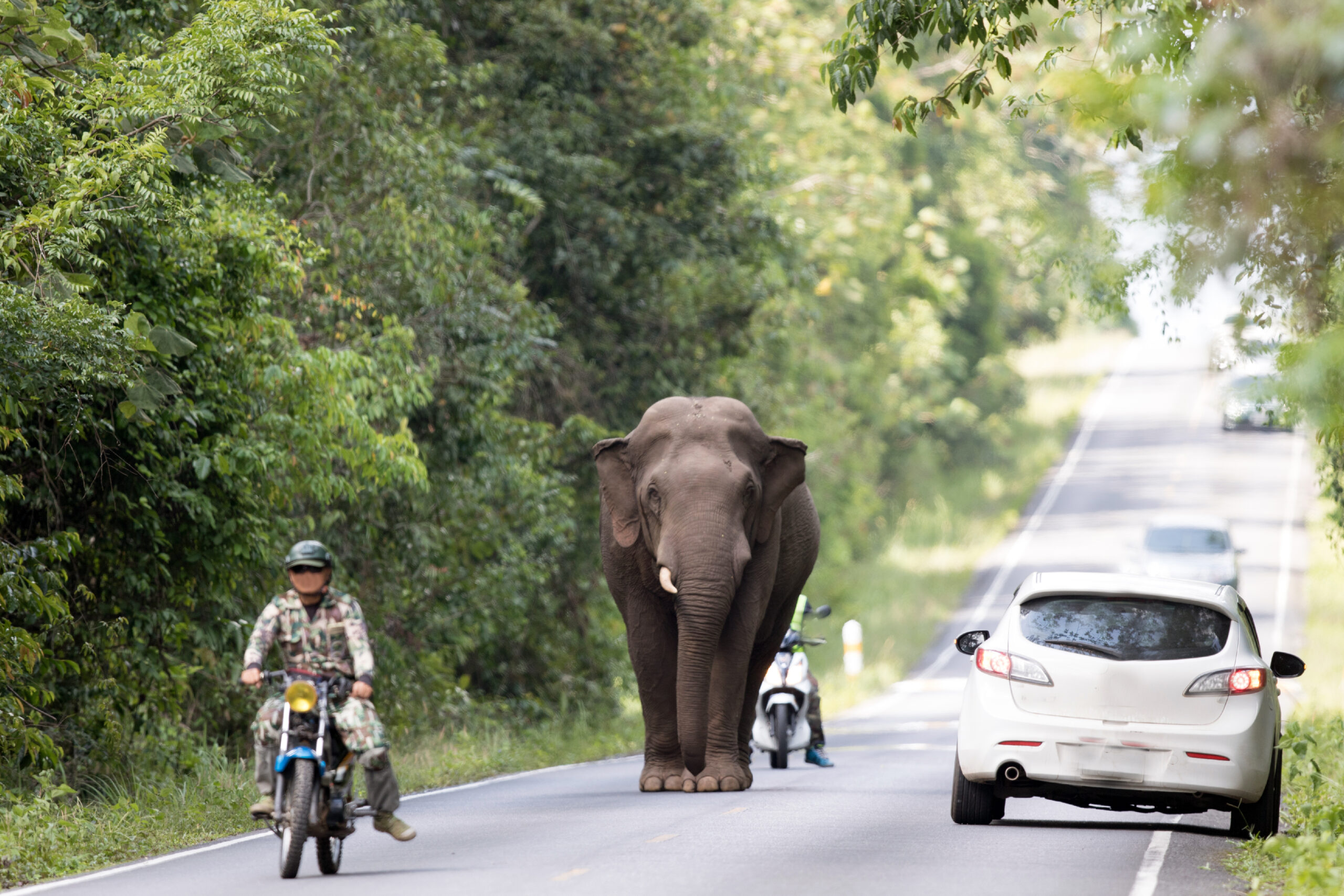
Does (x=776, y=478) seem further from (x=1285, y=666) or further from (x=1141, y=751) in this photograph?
(x=1141, y=751)

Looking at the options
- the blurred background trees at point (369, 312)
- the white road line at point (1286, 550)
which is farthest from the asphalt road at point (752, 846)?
the white road line at point (1286, 550)

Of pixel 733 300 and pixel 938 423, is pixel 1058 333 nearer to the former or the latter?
pixel 938 423

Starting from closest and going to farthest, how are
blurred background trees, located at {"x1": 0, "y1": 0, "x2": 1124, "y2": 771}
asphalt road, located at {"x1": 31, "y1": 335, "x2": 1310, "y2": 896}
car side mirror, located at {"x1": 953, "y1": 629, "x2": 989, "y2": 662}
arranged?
asphalt road, located at {"x1": 31, "y1": 335, "x2": 1310, "y2": 896}, car side mirror, located at {"x1": 953, "y1": 629, "x2": 989, "y2": 662}, blurred background trees, located at {"x1": 0, "y1": 0, "x2": 1124, "y2": 771}

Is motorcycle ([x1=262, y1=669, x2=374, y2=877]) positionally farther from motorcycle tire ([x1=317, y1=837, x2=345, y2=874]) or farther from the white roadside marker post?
the white roadside marker post

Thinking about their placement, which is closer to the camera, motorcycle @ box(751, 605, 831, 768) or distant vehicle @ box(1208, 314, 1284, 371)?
distant vehicle @ box(1208, 314, 1284, 371)

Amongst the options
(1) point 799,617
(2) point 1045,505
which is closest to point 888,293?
(2) point 1045,505

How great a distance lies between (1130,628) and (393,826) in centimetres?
472

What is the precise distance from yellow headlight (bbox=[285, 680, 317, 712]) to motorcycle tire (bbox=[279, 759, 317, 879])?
275 mm

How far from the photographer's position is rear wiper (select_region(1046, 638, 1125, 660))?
477 inches

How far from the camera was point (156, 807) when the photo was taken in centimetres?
1395

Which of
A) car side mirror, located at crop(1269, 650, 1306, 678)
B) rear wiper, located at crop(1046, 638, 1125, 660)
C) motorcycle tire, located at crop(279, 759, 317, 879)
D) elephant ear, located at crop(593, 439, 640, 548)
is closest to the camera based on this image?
motorcycle tire, located at crop(279, 759, 317, 879)

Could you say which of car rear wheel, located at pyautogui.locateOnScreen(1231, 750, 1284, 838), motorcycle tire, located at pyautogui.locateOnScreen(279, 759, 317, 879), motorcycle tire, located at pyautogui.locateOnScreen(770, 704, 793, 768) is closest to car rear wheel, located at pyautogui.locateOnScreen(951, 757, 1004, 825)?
car rear wheel, located at pyautogui.locateOnScreen(1231, 750, 1284, 838)

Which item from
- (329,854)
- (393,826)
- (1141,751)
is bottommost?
(329,854)

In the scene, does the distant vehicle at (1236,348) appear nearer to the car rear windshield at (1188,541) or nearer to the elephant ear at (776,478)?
the elephant ear at (776,478)
